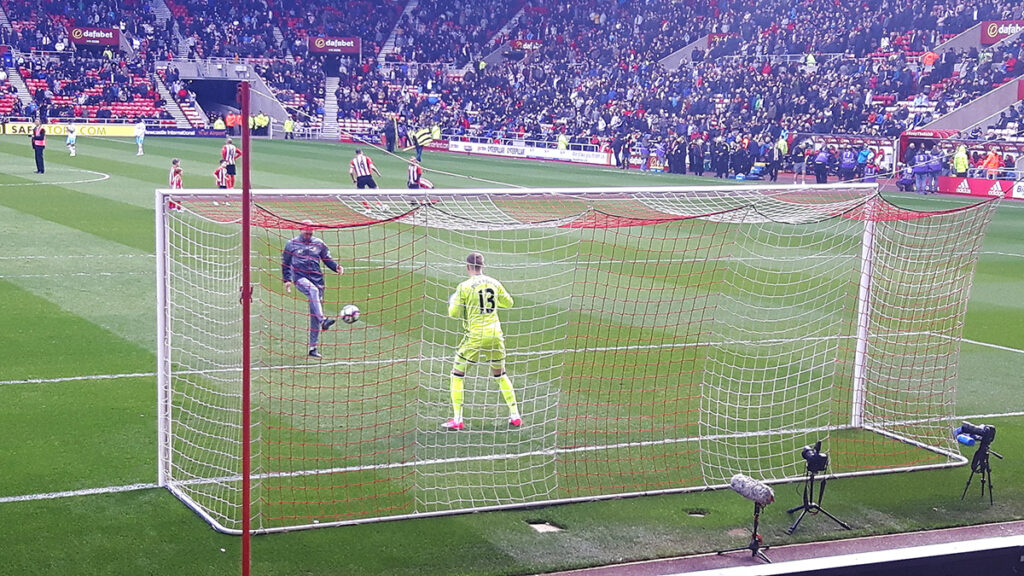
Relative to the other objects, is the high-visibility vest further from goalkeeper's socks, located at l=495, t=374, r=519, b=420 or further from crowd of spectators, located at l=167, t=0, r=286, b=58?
crowd of spectators, located at l=167, t=0, r=286, b=58

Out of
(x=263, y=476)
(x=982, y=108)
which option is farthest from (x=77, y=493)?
(x=982, y=108)

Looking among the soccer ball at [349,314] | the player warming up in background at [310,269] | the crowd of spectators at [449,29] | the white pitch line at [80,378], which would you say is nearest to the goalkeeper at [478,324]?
the soccer ball at [349,314]

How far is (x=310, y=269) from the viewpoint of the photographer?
13.6m

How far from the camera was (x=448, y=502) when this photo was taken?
9.68m

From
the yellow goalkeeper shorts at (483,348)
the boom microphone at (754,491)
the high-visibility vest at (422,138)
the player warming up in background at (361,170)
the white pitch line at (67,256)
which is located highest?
the high-visibility vest at (422,138)

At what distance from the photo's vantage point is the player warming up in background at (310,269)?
13664 mm

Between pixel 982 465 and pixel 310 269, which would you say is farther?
pixel 310 269

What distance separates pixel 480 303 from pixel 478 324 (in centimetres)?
22

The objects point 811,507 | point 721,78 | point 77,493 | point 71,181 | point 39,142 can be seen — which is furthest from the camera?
point 721,78

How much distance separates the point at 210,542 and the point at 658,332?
8.80 m

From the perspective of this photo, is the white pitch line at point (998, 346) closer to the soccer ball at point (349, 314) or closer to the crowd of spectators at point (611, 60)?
the soccer ball at point (349, 314)

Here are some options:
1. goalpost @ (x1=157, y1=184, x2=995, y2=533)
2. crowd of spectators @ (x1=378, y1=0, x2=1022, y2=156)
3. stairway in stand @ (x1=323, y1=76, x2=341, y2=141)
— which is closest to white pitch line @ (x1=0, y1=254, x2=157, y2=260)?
goalpost @ (x1=157, y1=184, x2=995, y2=533)

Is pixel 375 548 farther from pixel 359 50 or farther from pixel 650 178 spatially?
pixel 359 50

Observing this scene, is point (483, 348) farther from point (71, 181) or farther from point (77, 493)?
point (71, 181)
